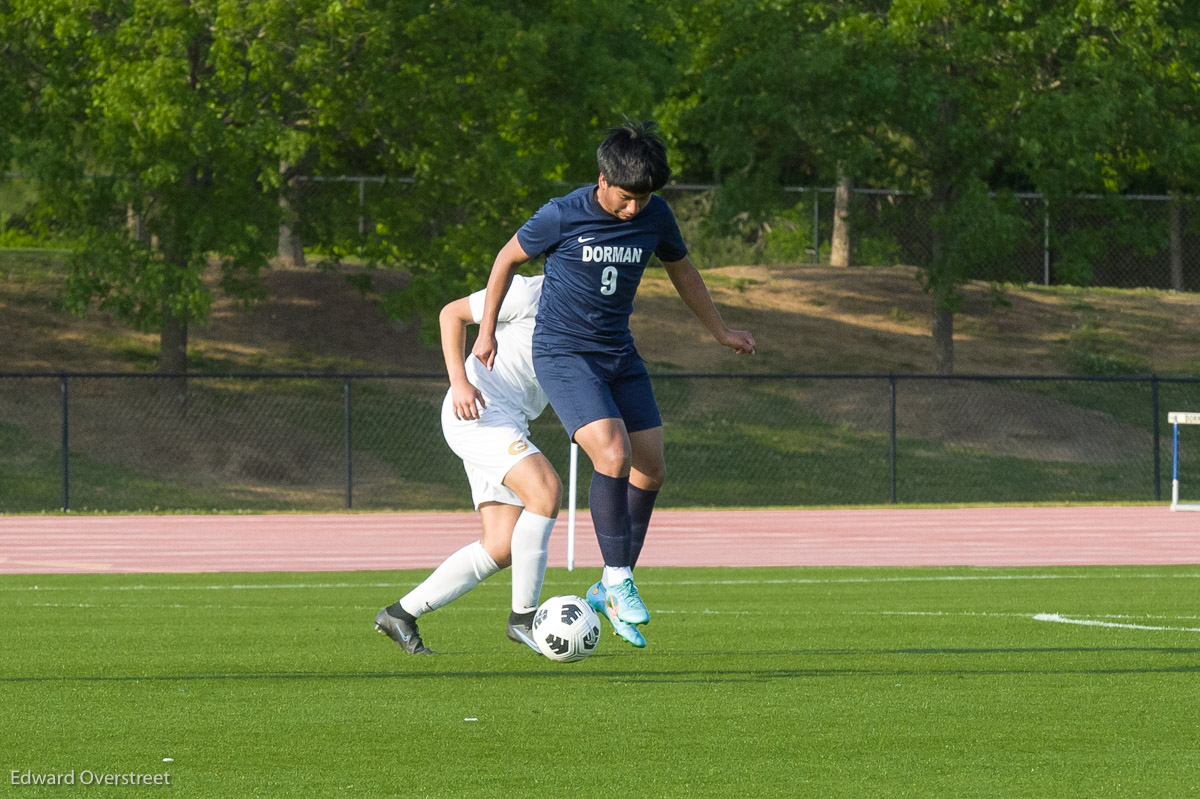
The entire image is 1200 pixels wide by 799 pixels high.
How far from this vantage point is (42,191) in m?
25.4

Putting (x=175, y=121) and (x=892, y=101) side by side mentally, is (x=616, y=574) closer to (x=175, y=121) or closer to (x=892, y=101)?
(x=175, y=121)

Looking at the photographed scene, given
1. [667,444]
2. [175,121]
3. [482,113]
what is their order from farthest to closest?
[667,444]
[482,113]
[175,121]

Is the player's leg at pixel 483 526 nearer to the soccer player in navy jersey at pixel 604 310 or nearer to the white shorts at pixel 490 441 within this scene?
the white shorts at pixel 490 441

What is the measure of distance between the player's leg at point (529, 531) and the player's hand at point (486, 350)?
47 centimetres

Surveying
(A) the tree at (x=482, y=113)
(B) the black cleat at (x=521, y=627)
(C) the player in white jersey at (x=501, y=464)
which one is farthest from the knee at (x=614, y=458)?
(A) the tree at (x=482, y=113)

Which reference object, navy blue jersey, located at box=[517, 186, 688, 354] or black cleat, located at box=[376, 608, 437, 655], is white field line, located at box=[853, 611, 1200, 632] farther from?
navy blue jersey, located at box=[517, 186, 688, 354]

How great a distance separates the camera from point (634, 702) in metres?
6.84

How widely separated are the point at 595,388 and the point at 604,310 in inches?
12.7

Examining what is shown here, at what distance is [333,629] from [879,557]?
777 centimetres

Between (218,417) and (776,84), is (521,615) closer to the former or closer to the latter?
(218,417)

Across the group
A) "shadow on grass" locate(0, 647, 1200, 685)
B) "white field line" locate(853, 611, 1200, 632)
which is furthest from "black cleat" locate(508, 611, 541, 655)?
"white field line" locate(853, 611, 1200, 632)

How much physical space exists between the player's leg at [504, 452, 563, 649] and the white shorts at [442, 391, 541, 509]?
0.16ft

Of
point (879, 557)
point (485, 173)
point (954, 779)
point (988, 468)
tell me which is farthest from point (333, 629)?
point (988, 468)

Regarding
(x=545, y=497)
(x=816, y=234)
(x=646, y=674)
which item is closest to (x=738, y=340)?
(x=545, y=497)
